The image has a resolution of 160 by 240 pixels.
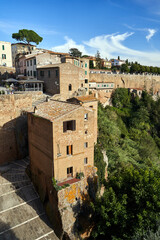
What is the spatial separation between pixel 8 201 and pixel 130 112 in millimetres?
40808

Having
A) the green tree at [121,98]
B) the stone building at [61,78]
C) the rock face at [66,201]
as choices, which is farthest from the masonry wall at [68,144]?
the green tree at [121,98]

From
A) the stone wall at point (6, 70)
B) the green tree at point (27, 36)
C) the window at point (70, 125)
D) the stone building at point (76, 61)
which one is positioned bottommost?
the window at point (70, 125)

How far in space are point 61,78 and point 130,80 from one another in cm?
3815

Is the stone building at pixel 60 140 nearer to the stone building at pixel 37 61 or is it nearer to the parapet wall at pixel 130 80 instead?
the stone building at pixel 37 61

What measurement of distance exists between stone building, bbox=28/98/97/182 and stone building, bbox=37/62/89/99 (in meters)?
11.4

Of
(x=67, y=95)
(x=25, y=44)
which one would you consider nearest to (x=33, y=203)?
(x=67, y=95)

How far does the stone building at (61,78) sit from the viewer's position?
97.1ft

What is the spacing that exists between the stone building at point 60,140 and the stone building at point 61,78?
37.4 ft

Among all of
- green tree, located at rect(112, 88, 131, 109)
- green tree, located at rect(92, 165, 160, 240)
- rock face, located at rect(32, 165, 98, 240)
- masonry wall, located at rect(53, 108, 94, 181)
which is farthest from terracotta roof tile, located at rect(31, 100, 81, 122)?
green tree, located at rect(112, 88, 131, 109)

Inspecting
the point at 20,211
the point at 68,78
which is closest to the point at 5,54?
the point at 68,78

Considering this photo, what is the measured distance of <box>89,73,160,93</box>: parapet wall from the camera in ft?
165

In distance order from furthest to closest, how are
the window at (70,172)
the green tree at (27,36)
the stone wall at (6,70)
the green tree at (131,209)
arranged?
the green tree at (27,36) → the stone wall at (6,70) → the window at (70,172) → the green tree at (131,209)

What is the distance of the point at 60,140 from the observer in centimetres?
1588

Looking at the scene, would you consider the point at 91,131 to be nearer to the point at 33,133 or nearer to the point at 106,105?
the point at 33,133
